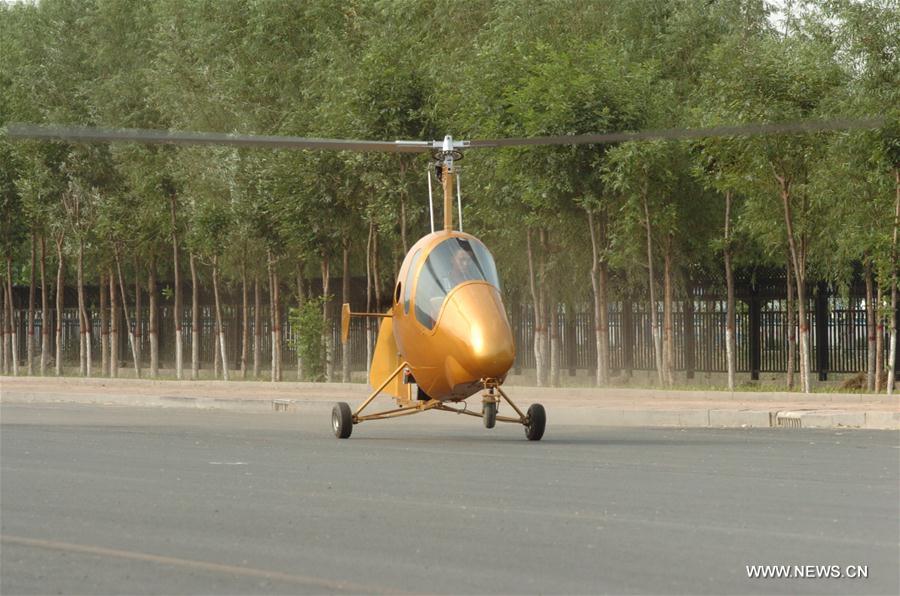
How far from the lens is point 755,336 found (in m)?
31.9

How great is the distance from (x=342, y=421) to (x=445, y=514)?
7.83 meters

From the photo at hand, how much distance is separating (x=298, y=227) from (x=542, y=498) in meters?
23.7

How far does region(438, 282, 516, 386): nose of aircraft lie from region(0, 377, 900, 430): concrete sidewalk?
17.2 ft

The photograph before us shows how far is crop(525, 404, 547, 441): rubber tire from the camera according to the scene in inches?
680

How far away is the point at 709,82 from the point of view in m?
27.7

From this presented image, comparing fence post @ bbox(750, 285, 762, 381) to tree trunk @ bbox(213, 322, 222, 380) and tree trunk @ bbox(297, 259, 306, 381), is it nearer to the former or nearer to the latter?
tree trunk @ bbox(297, 259, 306, 381)

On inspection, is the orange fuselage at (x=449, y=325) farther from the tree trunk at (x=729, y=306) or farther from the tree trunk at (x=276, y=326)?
the tree trunk at (x=276, y=326)

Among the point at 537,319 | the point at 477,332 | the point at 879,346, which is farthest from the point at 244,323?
the point at 477,332

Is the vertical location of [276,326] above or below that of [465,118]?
below

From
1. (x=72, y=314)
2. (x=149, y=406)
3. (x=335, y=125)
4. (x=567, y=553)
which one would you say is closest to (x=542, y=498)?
(x=567, y=553)

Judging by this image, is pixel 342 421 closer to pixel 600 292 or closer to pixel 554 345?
pixel 600 292

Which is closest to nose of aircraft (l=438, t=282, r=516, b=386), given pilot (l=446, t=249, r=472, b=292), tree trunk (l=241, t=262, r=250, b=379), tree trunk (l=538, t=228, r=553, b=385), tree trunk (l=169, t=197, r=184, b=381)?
pilot (l=446, t=249, r=472, b=292)

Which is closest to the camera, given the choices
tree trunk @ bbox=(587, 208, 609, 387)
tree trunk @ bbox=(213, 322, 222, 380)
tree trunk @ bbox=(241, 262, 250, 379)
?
tree trunk @ bbox=(587, 208, 609, 387)
